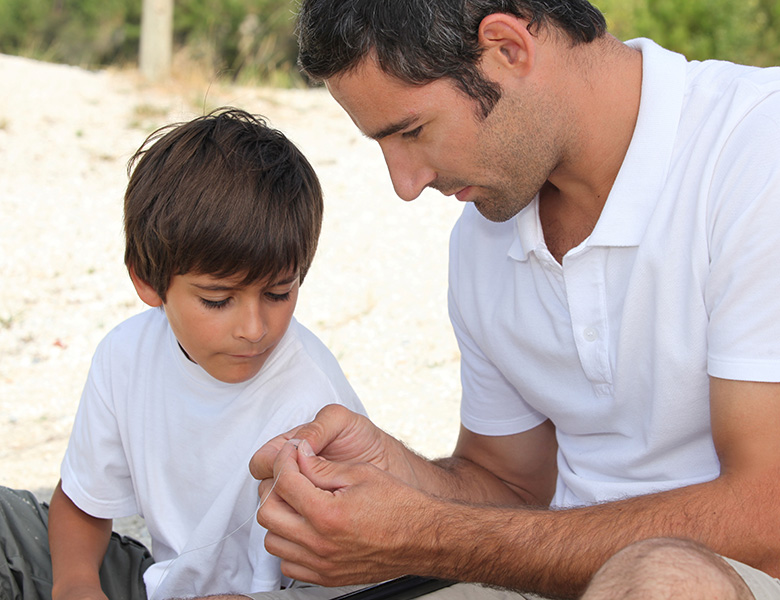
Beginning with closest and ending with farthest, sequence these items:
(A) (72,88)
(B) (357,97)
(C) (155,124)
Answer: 1. (B) (357,97)
2. (C) (155,124)
3. (A) (72,88)

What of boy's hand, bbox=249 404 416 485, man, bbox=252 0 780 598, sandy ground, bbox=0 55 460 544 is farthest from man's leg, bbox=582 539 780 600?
sandy ground, bbox=0 55 460 544

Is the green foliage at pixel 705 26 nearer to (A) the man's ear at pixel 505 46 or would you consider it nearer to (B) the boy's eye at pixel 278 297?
(A) the man's ear at pixel 505 46

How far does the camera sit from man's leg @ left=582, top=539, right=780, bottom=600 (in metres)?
1.26

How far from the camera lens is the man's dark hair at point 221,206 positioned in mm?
2018

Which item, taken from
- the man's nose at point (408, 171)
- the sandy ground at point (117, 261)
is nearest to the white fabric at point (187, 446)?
the man's nose at point (408, 171)

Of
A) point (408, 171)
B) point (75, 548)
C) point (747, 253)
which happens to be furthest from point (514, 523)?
point (75, 548)

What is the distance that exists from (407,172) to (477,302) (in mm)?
435

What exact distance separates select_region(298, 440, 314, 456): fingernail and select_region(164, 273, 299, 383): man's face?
0.89 ft

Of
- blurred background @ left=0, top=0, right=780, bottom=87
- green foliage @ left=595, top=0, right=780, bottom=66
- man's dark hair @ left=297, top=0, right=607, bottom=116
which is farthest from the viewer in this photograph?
blurred background @ left=0, top=0, right=780, bottom=87

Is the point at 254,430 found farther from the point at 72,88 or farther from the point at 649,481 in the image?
the point at 72,88

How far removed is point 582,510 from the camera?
68.7 inches

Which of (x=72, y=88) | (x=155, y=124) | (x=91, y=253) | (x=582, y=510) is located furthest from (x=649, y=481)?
(x=72, y=88)

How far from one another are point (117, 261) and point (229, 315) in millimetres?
4023

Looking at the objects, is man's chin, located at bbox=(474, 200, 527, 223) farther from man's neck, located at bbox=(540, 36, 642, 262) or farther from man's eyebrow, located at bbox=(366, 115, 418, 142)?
man's eyebrow, located at bbox=(366, 115, 418, 142)
